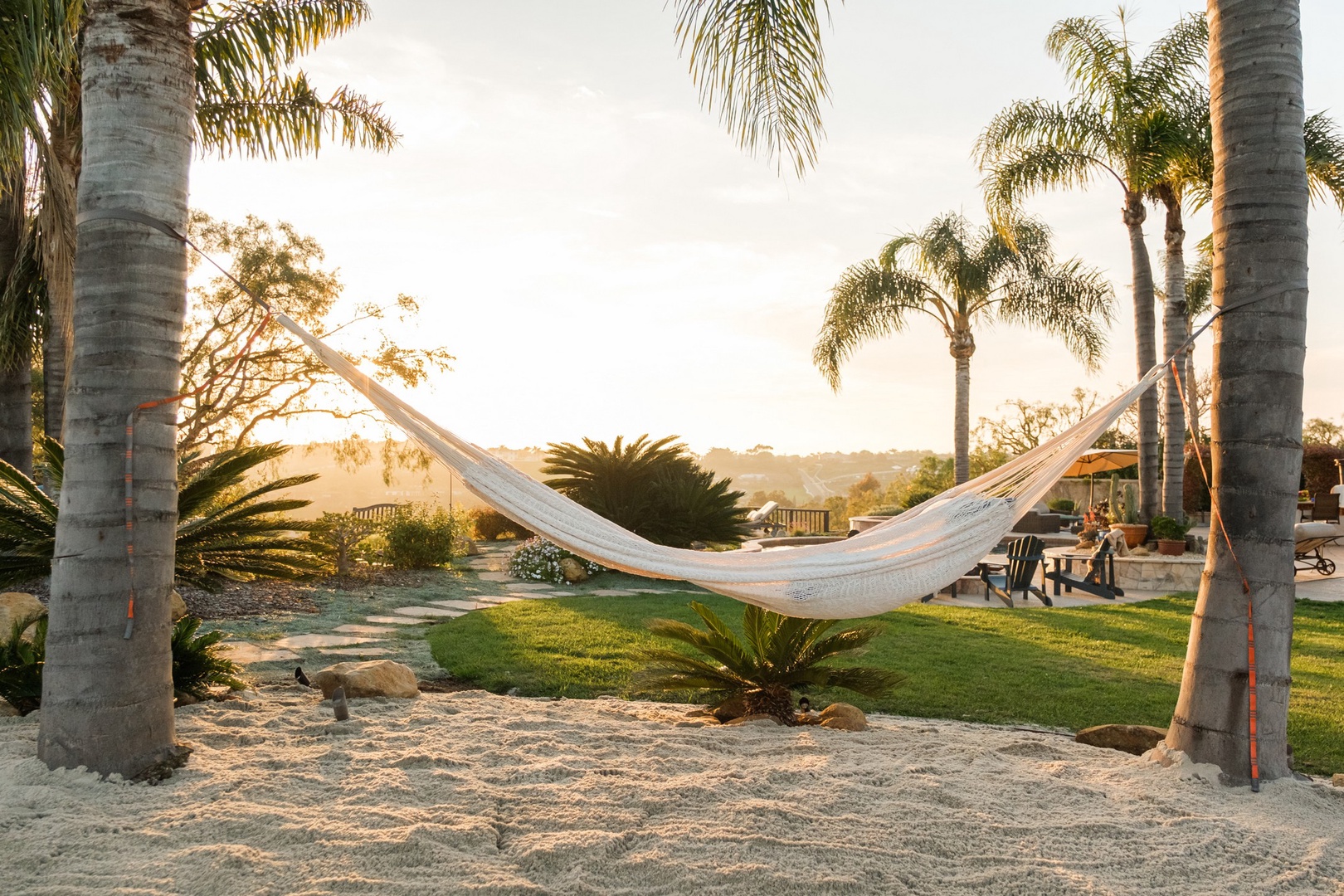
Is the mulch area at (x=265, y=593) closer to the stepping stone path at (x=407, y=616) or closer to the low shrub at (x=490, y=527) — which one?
the stepping stone path at (x=407, y=616)

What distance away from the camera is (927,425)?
58.0 feet

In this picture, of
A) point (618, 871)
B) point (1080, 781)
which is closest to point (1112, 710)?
point (1080, 781)

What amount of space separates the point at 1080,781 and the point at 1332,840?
0.58 meters

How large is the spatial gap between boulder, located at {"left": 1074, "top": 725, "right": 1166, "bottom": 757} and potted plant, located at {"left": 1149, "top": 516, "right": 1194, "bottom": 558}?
676 centimetres

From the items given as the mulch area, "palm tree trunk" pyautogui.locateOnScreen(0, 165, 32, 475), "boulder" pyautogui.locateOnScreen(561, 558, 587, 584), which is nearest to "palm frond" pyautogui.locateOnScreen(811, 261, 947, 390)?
"boulder" pyautogui.locateOnScreen(561, 558, 587, 584)

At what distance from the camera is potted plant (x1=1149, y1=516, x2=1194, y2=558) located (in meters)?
8.70

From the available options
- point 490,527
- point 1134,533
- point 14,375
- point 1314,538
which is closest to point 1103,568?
point 1134,533

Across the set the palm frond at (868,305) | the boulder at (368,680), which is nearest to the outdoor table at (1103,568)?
the palm frond at (868,305)

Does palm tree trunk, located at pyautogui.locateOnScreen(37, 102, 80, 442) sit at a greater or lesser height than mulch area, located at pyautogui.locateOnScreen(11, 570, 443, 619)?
greater

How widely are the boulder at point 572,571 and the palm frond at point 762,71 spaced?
558cm

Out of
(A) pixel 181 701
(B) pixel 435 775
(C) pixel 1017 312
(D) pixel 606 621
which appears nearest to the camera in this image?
(B) pixel 435 775

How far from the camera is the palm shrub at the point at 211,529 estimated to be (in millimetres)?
3713

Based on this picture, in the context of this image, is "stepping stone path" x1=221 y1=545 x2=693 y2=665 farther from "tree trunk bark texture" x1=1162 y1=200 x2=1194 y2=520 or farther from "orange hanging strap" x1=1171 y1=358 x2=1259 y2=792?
"tree trunk bark texture" x1=1162 y1=200 x2=1194 y2=520

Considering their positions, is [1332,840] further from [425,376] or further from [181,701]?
[425,376]
